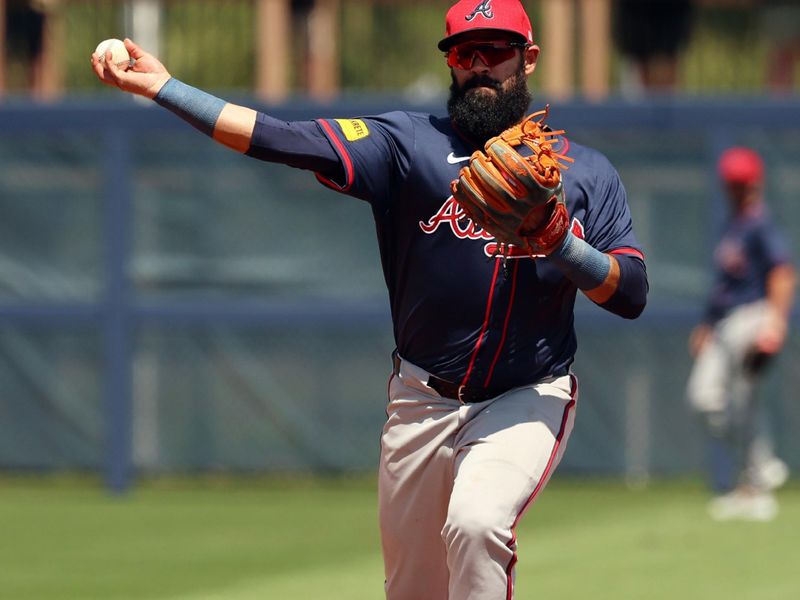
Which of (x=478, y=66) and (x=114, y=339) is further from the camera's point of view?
(x=114, y=339)

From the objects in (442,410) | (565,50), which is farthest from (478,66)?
(565,50)

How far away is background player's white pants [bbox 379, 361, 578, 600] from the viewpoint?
14.9ft

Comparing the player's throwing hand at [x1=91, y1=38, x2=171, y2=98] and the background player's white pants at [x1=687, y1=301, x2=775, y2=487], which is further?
the background player's white pants at [x1=687, y1=301, x2=775, y2=487]

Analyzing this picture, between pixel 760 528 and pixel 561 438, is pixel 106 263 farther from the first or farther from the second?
pixel 561 438

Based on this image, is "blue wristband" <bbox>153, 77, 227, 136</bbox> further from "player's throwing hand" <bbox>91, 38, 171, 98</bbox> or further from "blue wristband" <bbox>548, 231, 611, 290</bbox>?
"blue wristband" <bbox>548, 231, 611, 290</bbox>

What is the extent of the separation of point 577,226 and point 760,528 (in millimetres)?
4595

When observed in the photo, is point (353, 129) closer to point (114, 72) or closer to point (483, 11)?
point (483, 11)

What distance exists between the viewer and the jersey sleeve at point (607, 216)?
4727 millimetres

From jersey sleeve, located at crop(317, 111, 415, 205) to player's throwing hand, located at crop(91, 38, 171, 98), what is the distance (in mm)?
498

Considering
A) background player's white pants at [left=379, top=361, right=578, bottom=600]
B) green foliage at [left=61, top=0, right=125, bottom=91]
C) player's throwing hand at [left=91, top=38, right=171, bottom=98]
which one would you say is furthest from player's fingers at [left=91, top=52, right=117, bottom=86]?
green foliage at [left=61, top=0, right=125, bottom=91]

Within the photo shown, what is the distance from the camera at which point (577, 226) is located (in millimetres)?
4711

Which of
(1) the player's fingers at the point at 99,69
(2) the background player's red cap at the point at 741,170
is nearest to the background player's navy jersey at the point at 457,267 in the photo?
(1) the player's fingers at the point at 99,69

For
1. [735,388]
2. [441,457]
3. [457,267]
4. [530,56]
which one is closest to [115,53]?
[457,267]

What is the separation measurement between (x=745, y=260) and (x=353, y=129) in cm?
521
